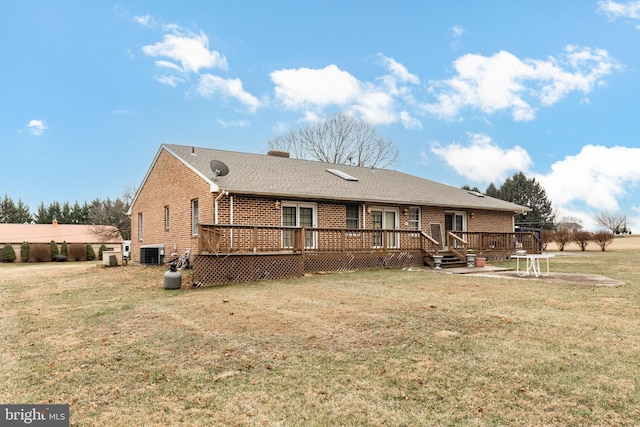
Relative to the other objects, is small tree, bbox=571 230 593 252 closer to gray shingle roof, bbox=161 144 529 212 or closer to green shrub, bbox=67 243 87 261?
gray shingle roof, bbox=161 144 529 212

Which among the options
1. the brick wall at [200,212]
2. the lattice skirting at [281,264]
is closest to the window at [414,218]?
the brick wall at [200,212]

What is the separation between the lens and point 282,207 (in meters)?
15.2

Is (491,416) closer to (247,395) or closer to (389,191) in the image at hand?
(247,395)

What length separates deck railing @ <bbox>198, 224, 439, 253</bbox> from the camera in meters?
11.4

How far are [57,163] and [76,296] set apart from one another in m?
28.5

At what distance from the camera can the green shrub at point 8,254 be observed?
31.2m

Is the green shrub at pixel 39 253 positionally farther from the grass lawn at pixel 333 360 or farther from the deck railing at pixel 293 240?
the grass lawn at pixel 333 360

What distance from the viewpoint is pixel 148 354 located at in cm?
475

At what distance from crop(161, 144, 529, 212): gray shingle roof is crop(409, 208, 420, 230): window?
0.58 m

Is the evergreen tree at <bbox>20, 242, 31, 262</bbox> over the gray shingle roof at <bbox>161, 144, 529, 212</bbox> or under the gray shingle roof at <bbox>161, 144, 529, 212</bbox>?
under

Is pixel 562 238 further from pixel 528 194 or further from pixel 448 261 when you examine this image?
pixel 528 194

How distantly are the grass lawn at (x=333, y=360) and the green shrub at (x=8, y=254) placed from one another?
2868 centimetres

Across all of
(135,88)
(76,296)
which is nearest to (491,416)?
(76,296)

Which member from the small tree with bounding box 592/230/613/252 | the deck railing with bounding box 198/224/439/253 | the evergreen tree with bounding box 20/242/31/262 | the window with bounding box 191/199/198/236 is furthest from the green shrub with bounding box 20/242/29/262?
the small tree with bounding box 592/230/613/252
